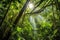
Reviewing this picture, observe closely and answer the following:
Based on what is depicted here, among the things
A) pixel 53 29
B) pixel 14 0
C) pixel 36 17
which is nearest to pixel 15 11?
pixel 14 0

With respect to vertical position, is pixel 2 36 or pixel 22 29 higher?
pixel 22 29

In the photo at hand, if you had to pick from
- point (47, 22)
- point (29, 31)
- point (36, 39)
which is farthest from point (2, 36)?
point (47, 22)

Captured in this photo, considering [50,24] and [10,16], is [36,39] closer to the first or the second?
[50,24]

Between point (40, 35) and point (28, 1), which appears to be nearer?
point (28, 1)

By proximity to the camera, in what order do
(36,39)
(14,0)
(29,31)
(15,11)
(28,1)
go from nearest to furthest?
1. (14,0)
2. (28,1)
3. (15,11)
4. (29,31)
5. (36,39)

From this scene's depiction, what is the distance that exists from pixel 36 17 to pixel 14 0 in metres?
1.44

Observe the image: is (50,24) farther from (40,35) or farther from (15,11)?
(15,11)

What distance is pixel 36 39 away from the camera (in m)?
4.32

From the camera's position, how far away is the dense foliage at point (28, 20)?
339 centimetres

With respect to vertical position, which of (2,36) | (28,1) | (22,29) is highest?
(28,1)

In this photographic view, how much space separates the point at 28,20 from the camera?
4.13 m

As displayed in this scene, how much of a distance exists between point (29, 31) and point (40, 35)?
49 cm

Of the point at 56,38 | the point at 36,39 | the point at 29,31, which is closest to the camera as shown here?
the point at 29,31

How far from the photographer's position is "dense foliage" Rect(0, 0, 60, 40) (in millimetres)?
3385
